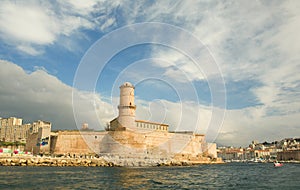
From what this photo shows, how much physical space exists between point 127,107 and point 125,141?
7.72m

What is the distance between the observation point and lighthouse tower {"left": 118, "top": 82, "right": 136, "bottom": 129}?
57.5 m

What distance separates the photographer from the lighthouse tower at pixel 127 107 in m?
57.5

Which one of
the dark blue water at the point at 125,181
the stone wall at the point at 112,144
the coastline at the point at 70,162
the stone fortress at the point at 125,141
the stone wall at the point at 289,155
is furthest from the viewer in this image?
the stone wall at the point at 289,155

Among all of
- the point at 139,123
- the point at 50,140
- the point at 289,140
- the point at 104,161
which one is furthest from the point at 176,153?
the point at 289,140

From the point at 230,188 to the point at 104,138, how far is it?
39.0 meters

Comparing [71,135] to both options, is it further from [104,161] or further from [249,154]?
[249,154]

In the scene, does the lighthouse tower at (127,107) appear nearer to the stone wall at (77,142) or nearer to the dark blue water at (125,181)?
the stone wall at (77,142)

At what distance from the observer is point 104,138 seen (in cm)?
5453

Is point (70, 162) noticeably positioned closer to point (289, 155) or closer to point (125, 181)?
point (125, 181)

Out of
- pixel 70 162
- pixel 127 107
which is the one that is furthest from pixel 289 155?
pixel 70 162

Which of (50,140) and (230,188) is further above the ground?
(50,140)

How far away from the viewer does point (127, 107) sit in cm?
5784

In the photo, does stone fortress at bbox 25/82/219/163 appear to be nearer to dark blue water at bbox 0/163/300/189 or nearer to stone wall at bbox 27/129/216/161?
stone wall at bbox 27/129/216/161

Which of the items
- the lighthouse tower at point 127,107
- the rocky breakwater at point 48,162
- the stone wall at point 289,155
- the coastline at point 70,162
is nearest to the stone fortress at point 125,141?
the lighthouse tower at point 127,107
